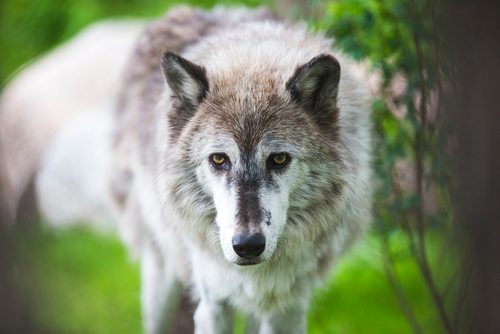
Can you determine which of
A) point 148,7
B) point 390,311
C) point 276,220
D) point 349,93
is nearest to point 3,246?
point 276,220

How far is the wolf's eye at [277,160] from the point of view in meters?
3.80

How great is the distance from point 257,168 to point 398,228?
199 cm

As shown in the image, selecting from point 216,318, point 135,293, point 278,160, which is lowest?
point 135,293

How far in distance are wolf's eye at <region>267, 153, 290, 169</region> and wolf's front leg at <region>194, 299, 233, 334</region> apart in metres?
1.12

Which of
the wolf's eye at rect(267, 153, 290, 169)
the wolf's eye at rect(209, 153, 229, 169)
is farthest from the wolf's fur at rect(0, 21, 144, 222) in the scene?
the wolf's eye at rect(267, 153, 290, 169)

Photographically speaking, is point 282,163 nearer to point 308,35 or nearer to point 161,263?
point 308,35

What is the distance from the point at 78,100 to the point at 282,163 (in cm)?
659

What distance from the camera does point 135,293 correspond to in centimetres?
761

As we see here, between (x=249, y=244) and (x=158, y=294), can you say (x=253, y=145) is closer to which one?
(x=249, y=244)

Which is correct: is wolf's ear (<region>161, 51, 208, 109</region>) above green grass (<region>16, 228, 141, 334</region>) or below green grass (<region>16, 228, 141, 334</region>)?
above

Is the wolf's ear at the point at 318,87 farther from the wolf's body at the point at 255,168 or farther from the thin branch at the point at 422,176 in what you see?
the thin branch at the point at 422,176

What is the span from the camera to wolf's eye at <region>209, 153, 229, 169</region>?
384 cm

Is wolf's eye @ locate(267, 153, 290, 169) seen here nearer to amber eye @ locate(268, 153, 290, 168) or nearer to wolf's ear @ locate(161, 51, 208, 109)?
amber eye @ locate(268, 153, 290, 168)

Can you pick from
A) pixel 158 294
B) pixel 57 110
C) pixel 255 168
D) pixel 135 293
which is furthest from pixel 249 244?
pixel 57 110
